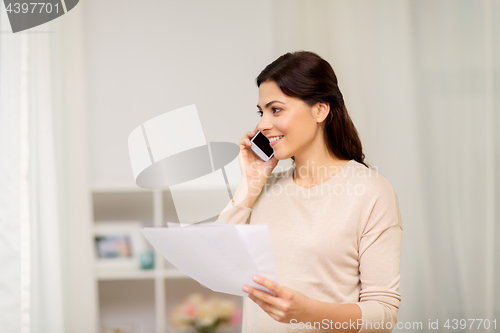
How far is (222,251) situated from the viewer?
0.77m

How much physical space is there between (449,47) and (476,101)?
253 mm

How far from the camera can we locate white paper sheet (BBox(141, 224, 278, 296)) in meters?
0.72

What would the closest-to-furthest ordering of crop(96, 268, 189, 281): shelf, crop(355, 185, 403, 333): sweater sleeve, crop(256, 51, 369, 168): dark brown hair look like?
crop(355, 185, 403, 333): sweater sleeve, crop(256, 51, 369, 168): dark brown hair, crop(96, 268, 189, 281): shelf

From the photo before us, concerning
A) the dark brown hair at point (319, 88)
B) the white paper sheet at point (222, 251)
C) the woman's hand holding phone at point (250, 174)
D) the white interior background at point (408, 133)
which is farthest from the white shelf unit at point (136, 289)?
the white paper sheet at point (222, 251)

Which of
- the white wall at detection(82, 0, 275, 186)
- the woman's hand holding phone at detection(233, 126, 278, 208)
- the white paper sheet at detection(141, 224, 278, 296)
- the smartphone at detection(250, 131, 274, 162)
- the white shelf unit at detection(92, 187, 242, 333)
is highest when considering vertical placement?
the white wall at detection(82, 0, 275, 186)

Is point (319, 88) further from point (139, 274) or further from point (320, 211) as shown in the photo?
point (139, 274)

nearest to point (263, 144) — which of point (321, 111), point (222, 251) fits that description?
point (321, 111)

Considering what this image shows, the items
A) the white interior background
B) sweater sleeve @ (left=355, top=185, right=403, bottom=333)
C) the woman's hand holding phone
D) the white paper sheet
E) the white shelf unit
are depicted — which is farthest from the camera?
the white shelf unit

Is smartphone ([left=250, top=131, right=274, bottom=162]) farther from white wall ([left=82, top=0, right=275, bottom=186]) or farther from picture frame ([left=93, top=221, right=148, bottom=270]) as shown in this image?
picture frame ([left=93, top=221, right=148, bottom=270])

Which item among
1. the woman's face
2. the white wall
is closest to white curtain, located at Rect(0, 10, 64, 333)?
the white wall

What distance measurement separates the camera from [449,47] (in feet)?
5.65

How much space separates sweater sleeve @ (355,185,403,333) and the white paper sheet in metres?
0.30

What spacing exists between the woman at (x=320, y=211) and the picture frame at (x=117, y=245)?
87cm

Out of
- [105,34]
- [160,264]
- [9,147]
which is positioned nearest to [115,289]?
[160,264]
